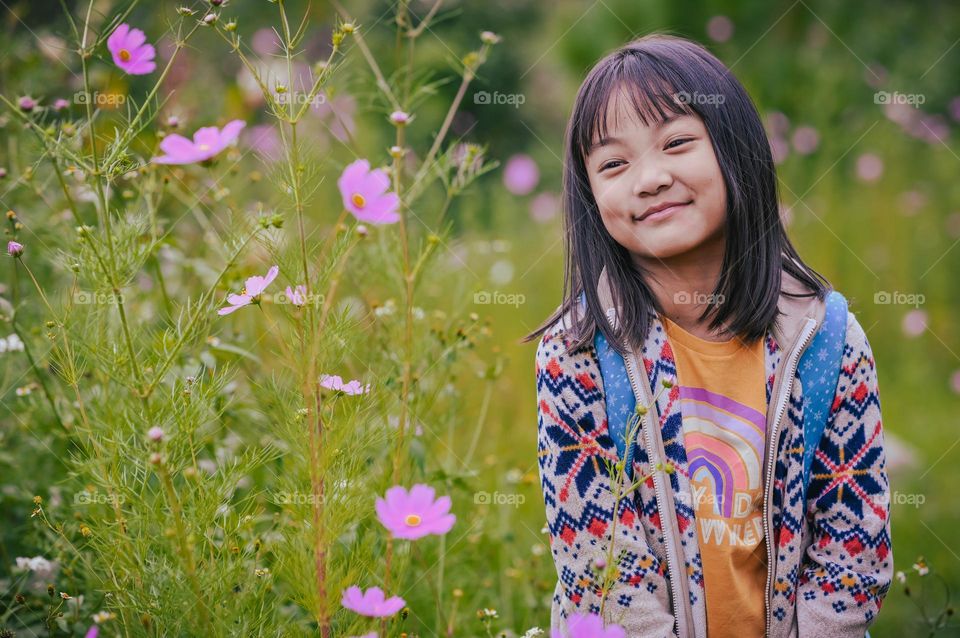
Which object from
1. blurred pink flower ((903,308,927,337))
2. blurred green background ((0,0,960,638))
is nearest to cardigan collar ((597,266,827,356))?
blurred green background ((0,0,960,638))

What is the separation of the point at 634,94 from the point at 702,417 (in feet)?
1.56

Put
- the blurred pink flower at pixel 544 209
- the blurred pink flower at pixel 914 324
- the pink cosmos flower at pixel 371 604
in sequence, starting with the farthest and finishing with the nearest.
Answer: the blurred pink flower at pixel 544 209, the blurred pink flower at pixel 914 324, the pink cosmos flower at pixel 371 604

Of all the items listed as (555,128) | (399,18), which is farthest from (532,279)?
(555,128)

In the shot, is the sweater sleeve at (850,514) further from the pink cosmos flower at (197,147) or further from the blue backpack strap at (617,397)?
the pink cosmos flower at (197,147)

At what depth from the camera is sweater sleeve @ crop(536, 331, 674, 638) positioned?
1.18 metres

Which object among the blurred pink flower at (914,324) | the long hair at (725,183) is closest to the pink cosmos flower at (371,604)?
the long hair at (725,183)

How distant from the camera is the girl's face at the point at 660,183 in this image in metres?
1.19

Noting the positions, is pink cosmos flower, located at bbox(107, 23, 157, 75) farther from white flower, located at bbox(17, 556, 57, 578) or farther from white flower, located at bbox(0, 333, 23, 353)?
white flower, located at bbox(17, 556, 57, 578)

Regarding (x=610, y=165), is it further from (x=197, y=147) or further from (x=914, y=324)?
(x=914, y=324)

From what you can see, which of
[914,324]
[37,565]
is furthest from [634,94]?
[914,324]

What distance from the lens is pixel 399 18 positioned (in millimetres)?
1313

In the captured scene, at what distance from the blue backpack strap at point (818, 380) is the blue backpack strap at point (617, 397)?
24 centimetres

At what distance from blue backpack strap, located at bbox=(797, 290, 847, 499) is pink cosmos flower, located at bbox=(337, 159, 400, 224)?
0.64m

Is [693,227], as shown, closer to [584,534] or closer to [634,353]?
[634,353]
